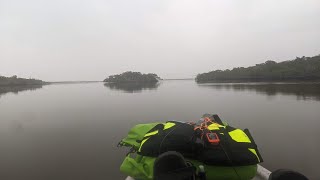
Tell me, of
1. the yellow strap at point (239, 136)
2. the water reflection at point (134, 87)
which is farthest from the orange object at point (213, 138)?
the water reflection at point (134, 87)

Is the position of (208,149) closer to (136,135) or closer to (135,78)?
(136,135)

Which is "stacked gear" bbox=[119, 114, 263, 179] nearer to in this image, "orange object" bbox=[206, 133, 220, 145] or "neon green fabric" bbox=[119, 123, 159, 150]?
"orange object" bbox=[206, 133, 220, 145]

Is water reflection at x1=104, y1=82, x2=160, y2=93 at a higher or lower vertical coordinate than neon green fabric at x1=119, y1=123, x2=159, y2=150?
lower

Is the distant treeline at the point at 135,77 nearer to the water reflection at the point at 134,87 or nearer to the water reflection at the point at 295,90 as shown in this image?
the water reflection at the point at 134,87

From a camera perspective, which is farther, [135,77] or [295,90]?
[135,77]

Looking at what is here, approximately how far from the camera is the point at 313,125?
7113 mm

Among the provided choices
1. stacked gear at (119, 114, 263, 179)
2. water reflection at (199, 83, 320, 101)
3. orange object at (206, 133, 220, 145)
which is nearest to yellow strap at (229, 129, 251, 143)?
stacked gear at (119, 114, 263, 179)

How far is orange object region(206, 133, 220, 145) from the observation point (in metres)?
1.94

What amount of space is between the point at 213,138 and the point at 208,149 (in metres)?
0.09

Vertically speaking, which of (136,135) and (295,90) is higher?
(136,135)

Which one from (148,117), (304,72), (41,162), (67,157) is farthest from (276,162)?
(304,72)

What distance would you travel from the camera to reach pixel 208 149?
197cm

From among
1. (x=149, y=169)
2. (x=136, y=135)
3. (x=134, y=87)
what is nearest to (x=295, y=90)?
(x=136, y=135)

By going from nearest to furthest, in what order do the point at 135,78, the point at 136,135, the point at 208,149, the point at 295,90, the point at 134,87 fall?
the point at 208,149
the point at 136,135
the point at 295,90
the point at 134,87
the point at 135,78
